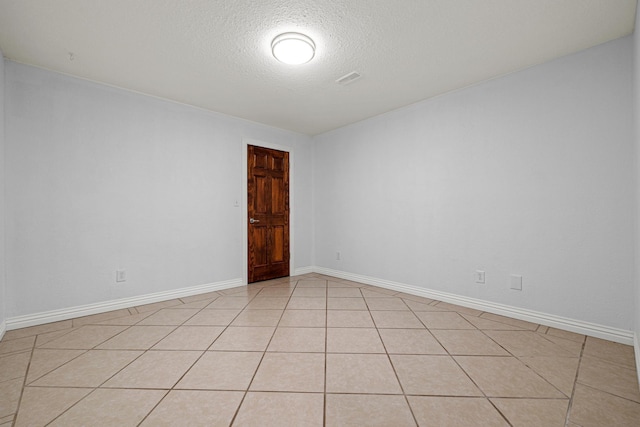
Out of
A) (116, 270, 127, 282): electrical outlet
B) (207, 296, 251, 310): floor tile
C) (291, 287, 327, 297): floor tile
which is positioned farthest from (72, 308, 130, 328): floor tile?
(291, 287, 327, 297): floor tile

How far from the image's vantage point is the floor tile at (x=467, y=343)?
83.6 inches

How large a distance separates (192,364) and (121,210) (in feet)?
7.01

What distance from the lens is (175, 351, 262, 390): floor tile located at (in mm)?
1725

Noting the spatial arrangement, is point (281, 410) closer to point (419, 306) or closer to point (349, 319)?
point (349, 319)

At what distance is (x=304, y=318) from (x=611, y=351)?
2469 millimetres

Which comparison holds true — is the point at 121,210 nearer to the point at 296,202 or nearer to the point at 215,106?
the point at 215,106

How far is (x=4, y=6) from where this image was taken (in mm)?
1954

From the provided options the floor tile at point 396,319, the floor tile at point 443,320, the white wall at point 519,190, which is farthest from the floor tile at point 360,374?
the white wall at point 519,190

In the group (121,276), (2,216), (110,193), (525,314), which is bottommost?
(525,314)

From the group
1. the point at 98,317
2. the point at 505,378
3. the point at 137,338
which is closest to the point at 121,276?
the point at 98,317

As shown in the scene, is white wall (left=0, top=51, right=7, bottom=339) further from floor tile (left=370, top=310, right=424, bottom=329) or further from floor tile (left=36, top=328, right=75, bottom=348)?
floor tile (left=370, top=310, right=424, bottom=329)

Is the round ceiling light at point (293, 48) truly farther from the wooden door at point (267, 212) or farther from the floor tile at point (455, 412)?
the floor tile at point (455, 412)

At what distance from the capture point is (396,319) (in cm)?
282

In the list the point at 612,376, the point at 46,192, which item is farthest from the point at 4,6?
the point at 612,376
